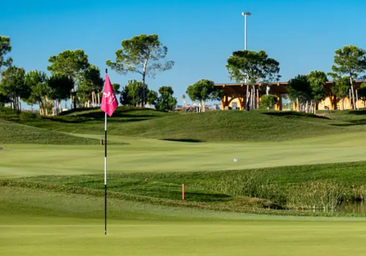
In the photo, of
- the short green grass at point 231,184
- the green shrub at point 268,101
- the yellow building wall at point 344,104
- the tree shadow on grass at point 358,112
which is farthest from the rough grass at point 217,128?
the yellow building wall at point 344,104

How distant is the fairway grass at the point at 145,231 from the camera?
1143 cm

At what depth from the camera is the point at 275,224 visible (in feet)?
54.6

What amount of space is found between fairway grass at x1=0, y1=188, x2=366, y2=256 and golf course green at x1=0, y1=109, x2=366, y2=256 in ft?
0.06

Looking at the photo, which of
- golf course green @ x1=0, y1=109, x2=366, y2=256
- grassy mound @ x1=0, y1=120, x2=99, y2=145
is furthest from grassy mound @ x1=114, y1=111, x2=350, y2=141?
golf course green @ x1=0, y1=109, x2=366, y2=256

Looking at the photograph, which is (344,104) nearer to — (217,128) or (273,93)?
(273,93)

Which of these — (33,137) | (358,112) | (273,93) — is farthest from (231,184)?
(273,93)

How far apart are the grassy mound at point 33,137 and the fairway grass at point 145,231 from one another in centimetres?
3354

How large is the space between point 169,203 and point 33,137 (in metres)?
37.1

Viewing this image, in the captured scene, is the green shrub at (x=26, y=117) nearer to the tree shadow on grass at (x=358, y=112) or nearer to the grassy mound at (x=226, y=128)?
the grassy mound at (x=226, y=128)

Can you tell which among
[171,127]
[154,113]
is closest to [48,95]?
[154,113]

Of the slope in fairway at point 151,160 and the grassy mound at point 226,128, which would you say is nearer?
the slope in fairway at point 151,160

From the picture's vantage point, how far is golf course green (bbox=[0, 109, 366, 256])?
1206 centimetres

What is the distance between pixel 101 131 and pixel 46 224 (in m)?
65.5

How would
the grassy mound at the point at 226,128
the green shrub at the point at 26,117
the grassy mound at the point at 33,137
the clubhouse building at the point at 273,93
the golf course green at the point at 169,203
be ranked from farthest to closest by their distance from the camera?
the clubhouse building at the point at 273,93 < the green shrub at the point at 26,117 < the grassy mound at the point at 226,128 < the grassy mound at the point at 33,137 < the golf course green at the point at 169,203
